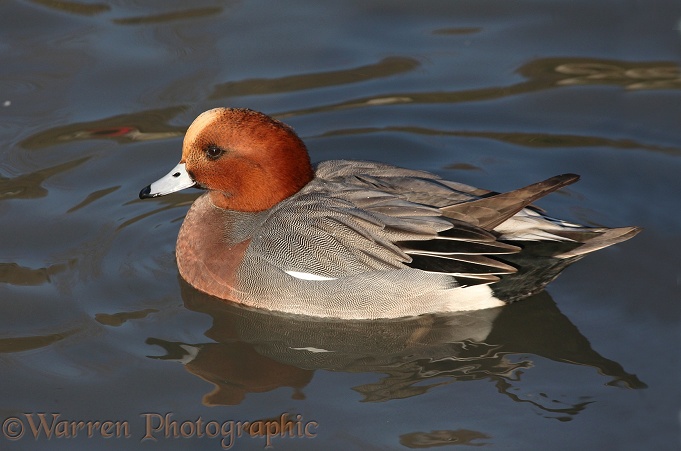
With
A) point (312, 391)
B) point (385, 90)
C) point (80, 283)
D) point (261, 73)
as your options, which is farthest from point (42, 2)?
point (312, 391)

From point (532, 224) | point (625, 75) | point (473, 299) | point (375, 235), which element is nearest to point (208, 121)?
point (375, 235)

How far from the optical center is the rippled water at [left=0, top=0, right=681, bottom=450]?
5.19 metres

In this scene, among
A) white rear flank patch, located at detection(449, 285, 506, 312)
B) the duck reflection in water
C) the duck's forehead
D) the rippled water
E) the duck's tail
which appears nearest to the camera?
the rippled water

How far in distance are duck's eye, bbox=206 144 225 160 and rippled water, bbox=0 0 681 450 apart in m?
0.83

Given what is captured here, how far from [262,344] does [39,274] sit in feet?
4.95

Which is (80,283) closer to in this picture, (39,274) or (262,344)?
(39,274)

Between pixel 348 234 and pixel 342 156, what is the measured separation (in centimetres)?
188

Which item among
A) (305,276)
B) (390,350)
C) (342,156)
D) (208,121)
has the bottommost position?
(390,350)

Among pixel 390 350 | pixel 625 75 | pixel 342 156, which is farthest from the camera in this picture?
pixel 625 75

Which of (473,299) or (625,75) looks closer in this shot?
(473,299)

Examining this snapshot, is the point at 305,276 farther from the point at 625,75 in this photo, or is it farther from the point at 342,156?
the point at 625,75

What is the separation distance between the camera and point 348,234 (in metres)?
5.80

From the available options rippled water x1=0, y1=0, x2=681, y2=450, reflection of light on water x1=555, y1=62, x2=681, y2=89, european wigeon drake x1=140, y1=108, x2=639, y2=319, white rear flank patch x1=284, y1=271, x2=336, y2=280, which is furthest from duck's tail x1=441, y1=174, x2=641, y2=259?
reflection of light on water x1=555, y1=62, x2=681, y2=89

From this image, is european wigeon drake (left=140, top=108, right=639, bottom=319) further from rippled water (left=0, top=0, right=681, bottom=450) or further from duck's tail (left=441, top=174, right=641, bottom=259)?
rippled water (left=0, top=0, right=681, bottom=450)
